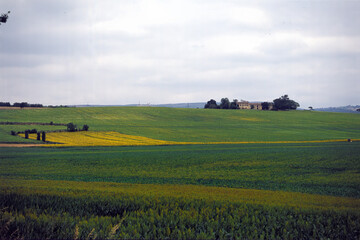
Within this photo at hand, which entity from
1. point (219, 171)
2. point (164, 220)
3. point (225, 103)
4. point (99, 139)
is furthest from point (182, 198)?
point (225, 103)

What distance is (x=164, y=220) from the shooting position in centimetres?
771

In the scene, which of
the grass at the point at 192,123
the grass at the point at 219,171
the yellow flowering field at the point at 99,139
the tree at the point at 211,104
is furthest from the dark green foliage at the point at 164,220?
the tree at the point at 211,104

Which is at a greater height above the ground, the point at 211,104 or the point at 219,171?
the point at 211,104

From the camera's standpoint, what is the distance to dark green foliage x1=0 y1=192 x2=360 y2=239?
22.5ft

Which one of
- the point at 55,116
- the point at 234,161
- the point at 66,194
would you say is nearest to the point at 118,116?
the point at 55,116

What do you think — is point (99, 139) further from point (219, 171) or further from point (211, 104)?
point (211, 104)

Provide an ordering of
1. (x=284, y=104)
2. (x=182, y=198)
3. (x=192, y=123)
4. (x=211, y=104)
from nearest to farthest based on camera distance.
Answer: (x=182, y=198), (x=192, y=123), (x=284, y=104), (x=211, y=104)

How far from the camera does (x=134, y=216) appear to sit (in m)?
8.10

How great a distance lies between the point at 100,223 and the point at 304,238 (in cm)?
487

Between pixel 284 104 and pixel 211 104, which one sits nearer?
pixel 284 104

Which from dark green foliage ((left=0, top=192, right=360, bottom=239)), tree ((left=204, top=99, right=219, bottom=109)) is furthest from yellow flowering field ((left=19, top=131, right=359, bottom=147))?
tree ((left=204, top=99, right=219, bottom=109))

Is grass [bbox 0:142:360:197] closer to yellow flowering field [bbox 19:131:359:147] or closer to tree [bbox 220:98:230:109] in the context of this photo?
yellow flowering field [bbox 19:131:359:147]

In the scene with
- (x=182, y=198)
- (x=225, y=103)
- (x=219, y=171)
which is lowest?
(x=219, y=171)

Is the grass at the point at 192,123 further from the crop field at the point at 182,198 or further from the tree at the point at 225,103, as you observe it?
the tree at the point at 225,103
